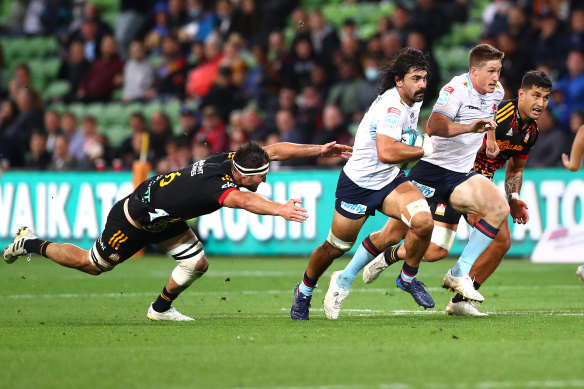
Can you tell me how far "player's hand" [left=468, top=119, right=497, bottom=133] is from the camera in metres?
8.74

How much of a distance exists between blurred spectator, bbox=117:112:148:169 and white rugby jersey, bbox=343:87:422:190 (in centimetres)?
1142

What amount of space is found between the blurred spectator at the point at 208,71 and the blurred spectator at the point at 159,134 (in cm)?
202

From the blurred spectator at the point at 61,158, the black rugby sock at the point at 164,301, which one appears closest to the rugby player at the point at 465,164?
the black rugby sock at the point at 164,301

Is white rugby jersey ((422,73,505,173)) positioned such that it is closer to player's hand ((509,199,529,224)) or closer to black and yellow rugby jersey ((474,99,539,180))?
black and yellow rugby jersey ((474,99,539,180))

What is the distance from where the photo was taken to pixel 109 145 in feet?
69.1

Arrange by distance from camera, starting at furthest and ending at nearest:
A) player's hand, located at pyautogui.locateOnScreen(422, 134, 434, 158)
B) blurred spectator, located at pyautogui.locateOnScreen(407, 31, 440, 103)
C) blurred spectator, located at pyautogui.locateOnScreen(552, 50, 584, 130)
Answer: blurred spectator, located at pyautogui.locateOnScreen(407, 31, 440, 103)
blurred spectator, located at pyautogui.locateOnScreen(552, 50, 584, 130)
player's hand, located at pyautogui.locateOnScreen(422, 134, 434, 158)

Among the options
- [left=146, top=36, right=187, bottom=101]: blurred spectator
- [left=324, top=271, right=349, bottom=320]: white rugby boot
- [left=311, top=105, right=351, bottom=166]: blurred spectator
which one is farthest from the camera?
[left=146, top=36, right=187, bottom=101]: blurred spectator

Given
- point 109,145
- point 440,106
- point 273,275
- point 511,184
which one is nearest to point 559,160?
point 273,275

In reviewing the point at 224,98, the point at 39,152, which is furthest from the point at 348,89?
the point at 39,152

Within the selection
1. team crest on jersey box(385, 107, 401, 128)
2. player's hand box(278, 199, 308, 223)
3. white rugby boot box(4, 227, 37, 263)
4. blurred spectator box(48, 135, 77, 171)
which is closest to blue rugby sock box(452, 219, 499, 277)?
team crest on jersey box(385, 107, 401, 128)

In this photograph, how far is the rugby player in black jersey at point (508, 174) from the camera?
9.70 metres

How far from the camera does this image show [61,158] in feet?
67.6

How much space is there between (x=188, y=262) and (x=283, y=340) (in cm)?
196

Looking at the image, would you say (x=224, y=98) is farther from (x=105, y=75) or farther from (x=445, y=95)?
(x=445, y=95)
